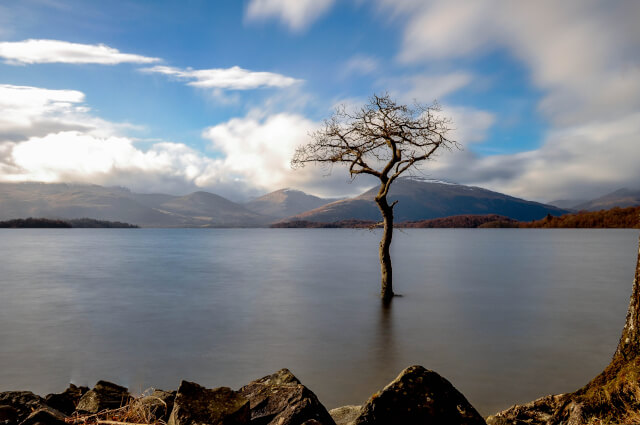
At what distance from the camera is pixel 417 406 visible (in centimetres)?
508

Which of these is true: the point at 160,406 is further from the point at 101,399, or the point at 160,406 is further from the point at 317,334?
the point at 317,334

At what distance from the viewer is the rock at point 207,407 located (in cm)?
450

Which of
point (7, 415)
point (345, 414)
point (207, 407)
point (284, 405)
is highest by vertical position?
point (207, 407)

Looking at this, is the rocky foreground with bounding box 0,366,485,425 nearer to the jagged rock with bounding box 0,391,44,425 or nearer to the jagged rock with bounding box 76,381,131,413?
the jagged rock with bounding box 0,391,44,425

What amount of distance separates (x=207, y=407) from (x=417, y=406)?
2528 mm

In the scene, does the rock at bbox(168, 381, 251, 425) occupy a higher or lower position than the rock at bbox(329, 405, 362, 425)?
higher

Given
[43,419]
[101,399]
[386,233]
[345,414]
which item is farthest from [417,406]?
[386,233]

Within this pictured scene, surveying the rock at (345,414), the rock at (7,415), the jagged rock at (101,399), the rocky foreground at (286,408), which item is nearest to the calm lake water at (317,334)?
the rock at (345,414)

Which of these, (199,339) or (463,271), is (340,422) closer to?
(199,339)

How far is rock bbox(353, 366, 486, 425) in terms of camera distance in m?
5.02

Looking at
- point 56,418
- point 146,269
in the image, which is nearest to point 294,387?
point 56,418

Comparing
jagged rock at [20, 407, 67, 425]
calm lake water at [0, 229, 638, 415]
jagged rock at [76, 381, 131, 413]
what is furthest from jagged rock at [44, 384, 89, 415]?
calm lake water at [0, 229, 638, 415]

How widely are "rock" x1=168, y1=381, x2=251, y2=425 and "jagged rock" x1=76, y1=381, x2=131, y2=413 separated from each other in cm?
271

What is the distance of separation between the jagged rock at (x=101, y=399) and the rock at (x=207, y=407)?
2.71m
